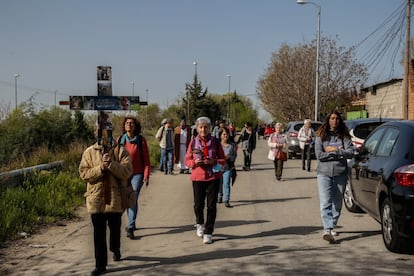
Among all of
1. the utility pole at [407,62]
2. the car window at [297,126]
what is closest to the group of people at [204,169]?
the utility pole at [407,62]

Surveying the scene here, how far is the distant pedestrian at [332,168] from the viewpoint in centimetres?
719

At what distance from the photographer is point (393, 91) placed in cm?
3191

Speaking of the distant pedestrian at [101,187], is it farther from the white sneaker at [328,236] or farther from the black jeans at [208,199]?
the white sneaker at [328,236]

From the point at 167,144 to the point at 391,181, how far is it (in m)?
10.7

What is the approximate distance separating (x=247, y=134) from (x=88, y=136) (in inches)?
382

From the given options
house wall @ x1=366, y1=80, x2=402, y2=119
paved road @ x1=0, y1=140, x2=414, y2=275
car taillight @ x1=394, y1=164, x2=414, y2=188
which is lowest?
paved road @ x1=0, y1=140, x2=414, y2=275

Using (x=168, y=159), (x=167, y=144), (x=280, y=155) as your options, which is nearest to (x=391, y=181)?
(x=280, y=155)

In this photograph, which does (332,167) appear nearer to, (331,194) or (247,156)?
(331,194)

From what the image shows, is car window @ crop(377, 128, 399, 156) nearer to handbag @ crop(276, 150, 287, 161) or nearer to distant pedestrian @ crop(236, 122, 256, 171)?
handbag @ crop(276, 150, 287, 161)

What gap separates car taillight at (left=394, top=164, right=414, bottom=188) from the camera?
5.92 m

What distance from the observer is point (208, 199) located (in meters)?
7.36

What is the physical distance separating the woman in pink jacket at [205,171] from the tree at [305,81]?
35.2 m

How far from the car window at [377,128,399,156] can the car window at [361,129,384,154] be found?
25 centimetres

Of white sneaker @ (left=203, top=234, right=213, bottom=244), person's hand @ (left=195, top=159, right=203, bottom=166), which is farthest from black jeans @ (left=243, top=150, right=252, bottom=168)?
white sneaker @ (left=203, top=234, right=213, bottom=244)
